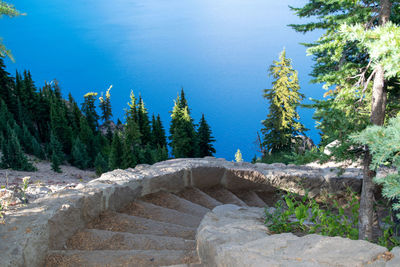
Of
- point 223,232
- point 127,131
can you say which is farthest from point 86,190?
point 127,131

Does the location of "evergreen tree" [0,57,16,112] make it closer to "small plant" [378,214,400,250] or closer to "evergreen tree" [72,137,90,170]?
"evergreen tree" [72,137,90,170]

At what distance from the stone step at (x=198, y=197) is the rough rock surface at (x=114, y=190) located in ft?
0.44

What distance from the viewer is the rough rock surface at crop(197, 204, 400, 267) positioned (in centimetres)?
233

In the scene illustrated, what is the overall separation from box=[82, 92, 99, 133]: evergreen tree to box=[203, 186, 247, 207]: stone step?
4152cm

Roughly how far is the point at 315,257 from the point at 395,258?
1.81 ft

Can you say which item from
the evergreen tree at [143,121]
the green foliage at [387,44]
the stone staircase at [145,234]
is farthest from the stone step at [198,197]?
Answer: the evergreen tree at [143,121]

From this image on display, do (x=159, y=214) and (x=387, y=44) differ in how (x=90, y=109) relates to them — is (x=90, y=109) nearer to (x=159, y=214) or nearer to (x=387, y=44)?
(x=159, y=214)

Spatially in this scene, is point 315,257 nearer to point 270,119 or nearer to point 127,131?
point 270,119

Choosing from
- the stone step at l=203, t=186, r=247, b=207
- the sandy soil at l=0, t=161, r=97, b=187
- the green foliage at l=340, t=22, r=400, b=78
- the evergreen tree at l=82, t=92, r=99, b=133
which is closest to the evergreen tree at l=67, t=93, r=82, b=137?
the evergreen tree at l=82, t=92, r=99, b=133

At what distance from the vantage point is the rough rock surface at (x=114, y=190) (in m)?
3.39

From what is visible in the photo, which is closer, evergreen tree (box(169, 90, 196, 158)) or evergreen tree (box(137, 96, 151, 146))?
evergreen tree (box(169, 90, 196, 158))

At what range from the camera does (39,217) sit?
12.1 feet

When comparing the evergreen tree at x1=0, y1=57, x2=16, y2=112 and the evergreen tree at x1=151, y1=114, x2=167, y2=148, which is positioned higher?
the evergreen tree at x1=0, y1=57, x2=16, y2=112

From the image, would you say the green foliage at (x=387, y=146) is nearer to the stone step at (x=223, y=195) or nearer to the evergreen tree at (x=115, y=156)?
the stone step at (x=223, y=195)
